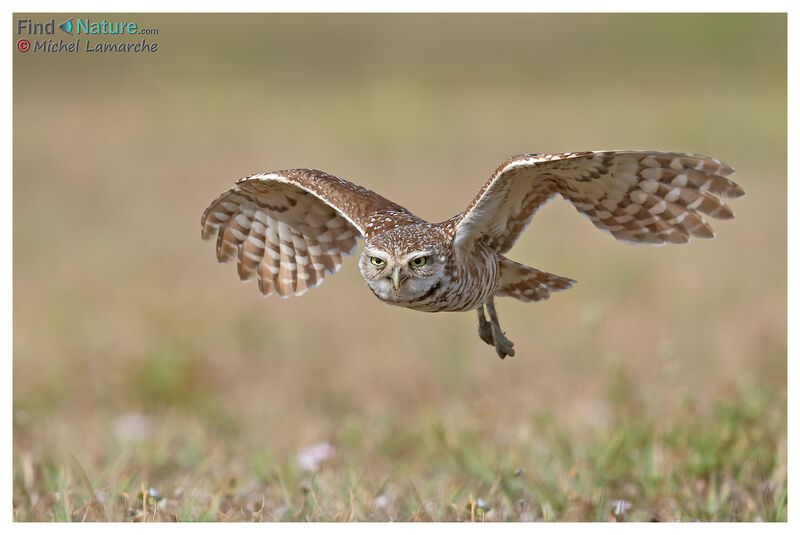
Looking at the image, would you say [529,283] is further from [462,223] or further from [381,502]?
[381,502]

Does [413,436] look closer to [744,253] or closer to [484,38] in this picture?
[744,253]

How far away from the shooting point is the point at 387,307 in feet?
33.3

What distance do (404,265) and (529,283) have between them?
959 millimetres

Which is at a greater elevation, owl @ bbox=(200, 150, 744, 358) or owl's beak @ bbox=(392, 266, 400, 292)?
owl @ bbox=(200, 150, 744, 358)

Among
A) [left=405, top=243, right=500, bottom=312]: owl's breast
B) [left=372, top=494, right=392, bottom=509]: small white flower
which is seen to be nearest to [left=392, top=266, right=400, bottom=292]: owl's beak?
[left=405, top=243, right=500, bottom=312]: owl's breast

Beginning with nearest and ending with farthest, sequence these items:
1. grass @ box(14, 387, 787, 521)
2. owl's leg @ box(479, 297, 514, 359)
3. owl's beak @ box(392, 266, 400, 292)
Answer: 1. owl's beak @ box(392, 266, 400, 292)
2. owl's leg @ box(479, 297, 514, 359)
3. grass @ box(14, 387, 787, 521)

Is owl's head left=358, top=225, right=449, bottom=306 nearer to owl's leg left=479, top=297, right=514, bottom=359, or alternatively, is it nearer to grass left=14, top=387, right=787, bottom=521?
owl's leg left=479, top=297, right=514, bottom=359

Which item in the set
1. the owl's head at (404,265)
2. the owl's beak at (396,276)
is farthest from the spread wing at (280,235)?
the owl's beak at (396,276)

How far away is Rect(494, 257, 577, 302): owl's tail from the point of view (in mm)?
4570

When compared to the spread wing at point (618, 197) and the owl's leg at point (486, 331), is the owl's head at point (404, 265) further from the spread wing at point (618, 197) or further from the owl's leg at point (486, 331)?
the owl's leg at point (486, 331)

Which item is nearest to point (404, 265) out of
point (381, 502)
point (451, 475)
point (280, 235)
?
point (280, 235)

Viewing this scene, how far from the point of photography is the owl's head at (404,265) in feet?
12.6

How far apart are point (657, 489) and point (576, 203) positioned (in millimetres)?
1676

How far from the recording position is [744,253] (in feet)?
36.9
